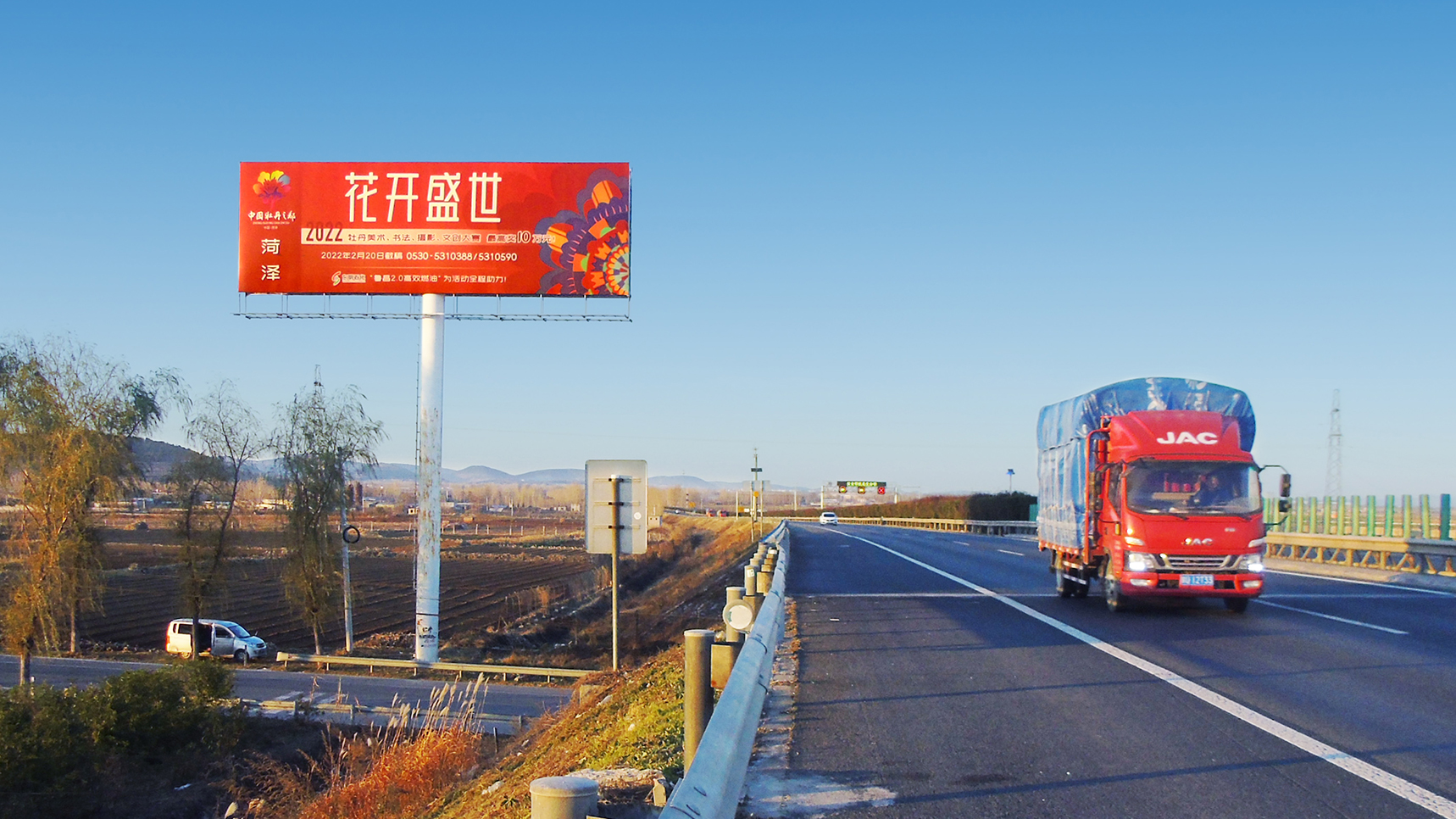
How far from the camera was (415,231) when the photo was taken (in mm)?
30219

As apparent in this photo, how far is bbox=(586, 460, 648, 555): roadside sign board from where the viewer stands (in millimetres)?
15219

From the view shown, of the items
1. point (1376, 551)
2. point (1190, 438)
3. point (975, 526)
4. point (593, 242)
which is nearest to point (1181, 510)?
point (1190, 438)

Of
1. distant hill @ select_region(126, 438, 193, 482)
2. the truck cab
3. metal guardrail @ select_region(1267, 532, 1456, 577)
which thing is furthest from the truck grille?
distant hill @ select_region(126, 438, 193, 482)

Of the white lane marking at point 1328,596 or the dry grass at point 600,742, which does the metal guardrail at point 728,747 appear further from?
the white lane marking at point 1328,596

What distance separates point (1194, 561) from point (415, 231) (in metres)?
23.3

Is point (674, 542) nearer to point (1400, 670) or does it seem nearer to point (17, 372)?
point (17, 372)

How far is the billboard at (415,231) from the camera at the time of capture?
30.2 m

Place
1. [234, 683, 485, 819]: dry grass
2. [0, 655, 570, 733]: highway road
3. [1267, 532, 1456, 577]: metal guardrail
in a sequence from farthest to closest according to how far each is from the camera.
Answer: [0, 655, 570, 733]: highway road, [1267, 532, 1456, 577]: metal guardrail, [234, 683, 485, 819]: dry grass

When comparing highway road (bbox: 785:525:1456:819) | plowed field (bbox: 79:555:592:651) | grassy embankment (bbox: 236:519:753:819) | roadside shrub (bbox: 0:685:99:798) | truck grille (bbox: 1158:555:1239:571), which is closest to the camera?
highway road (bbox: 785:525:1456:819)

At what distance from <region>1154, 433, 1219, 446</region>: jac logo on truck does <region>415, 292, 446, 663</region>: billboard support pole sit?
21.4 meters

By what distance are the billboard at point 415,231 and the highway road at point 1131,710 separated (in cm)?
1711

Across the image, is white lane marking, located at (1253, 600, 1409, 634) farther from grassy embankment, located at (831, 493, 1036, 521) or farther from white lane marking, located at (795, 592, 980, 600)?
grassy embankment, located at (831, 493, 1036, 521)

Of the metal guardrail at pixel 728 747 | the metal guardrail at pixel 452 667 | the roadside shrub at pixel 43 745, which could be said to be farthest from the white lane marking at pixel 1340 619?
the roadside shrub at pixel 43 745

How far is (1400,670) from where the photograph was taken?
1028 centimetres
